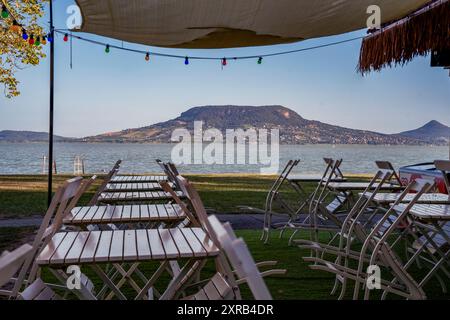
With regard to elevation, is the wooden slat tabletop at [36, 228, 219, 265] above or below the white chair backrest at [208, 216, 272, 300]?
below

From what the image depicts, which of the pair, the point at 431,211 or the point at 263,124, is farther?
the point at 263,124

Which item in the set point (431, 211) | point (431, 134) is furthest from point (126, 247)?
point (431, 134)

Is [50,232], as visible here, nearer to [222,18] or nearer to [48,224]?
[48,224]

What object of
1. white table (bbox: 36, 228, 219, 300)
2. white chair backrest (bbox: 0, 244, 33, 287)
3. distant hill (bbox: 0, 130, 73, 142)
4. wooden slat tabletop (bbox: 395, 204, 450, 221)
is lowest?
distant hill (bbox: 0, 130, 73, 142)

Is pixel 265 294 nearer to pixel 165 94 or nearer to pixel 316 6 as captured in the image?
pixel 316 6

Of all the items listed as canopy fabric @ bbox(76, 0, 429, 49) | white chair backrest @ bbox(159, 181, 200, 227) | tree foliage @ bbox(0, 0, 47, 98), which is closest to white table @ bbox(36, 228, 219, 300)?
white chair backrest @ bbox(159, 181, 200, 227)

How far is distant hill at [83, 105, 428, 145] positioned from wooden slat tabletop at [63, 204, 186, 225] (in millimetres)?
68590

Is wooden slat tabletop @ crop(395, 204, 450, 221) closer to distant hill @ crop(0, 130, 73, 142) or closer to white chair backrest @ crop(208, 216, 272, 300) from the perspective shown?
white chair backrest @ crop(208, 216, 272, 300)

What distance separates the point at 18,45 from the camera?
10.3m

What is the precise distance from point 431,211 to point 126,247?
6.20 ft

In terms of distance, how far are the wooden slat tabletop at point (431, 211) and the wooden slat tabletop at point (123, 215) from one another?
1341mm

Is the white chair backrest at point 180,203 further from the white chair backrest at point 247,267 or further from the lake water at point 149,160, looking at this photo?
the lake water at point 149,160

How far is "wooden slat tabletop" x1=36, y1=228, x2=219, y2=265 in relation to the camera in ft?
6.07
